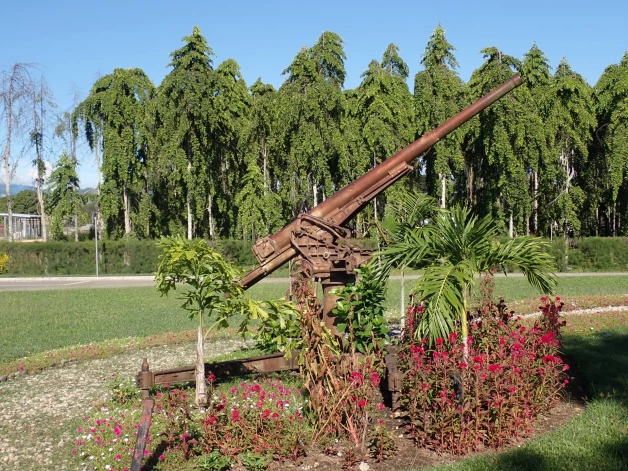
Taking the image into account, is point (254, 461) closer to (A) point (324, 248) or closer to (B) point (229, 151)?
(A) point (324, 248)

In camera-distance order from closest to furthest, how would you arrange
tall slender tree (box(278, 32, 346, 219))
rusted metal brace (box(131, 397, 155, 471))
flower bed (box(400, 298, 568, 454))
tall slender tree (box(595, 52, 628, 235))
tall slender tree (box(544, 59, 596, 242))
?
rusted metal brace (box(131, 397, 155, 471))
flower bed (box(400, 298, 568, 454))
tall slender tree (box(278, 32, 346, 219))
tall slender tree (box(595, 52, 628, 235))
tall slender tree (box(544, 59, 596, 242))

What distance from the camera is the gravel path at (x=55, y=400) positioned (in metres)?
5.20

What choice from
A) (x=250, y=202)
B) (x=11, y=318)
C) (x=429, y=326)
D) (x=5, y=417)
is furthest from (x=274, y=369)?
(x=250, y=202)

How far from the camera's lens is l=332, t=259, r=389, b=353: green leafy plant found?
6207mm

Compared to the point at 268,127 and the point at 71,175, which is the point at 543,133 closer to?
the point at 268,127

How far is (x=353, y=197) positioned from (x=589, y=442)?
3.29m

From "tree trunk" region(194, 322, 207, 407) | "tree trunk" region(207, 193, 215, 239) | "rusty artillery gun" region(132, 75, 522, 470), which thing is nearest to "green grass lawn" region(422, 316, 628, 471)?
"rusty artillery gun" region(132, 75, 522, 470)

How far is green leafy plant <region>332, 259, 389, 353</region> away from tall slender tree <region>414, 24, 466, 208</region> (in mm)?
A: 24795

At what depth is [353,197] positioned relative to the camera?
6.78m

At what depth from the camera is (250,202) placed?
1237 inches

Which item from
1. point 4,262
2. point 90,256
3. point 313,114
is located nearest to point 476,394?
point 313,114

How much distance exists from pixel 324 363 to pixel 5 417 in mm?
3456

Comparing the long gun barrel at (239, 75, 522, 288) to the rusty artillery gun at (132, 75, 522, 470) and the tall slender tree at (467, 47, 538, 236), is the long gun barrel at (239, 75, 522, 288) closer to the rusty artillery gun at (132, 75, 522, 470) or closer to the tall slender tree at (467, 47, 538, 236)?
the rusty artillery gun at (132, 75, 522, 470)

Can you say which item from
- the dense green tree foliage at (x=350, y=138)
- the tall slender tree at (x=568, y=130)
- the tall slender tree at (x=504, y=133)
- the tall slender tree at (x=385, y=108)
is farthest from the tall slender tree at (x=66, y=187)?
the tall slender tree at (x=568, y=130)
